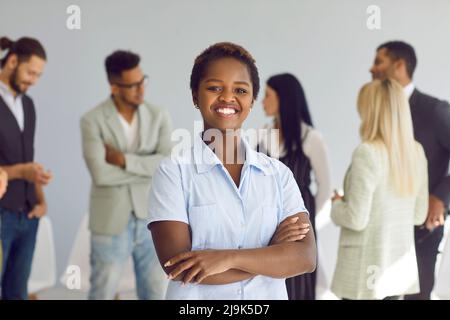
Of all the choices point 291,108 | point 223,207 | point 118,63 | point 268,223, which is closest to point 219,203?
point 223,207

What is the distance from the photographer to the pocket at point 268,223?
1609 mm

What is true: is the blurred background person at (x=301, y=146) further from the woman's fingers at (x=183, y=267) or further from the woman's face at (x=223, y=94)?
the woman's fingers at (x=183, y=267)

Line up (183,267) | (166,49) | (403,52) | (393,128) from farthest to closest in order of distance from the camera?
1. (403,52)
2. (166,49)
3. (393,128)
4. (183,267)

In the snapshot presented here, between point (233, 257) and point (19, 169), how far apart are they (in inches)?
92.9

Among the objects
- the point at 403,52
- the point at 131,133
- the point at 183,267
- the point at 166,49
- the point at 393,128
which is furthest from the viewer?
the point at 403,52

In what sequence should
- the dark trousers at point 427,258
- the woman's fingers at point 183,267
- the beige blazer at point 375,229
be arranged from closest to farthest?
1. the woman's fingers at point 183,267
2. the beige blazer at point 375,229
3. the dark trousers at point 427,258

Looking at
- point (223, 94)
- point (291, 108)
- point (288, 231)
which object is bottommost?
point (288, 231)

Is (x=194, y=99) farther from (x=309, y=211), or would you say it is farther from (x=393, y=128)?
(x=309, y=211)

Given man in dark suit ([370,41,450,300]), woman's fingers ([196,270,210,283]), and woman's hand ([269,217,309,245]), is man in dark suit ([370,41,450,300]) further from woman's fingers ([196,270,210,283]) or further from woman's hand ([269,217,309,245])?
woman's fingers ([196,270,210,283])

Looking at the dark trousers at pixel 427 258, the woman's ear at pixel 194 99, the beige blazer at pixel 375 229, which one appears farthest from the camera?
the dark trousers at pixel 427 258

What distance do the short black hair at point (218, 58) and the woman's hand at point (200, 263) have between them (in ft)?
1.38

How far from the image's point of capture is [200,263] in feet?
5.09

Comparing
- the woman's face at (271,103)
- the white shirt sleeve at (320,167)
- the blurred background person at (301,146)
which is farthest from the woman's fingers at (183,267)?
the white shirt sleeve at (320,167)

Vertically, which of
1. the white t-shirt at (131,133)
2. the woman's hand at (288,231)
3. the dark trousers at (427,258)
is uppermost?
the white t-shirt at (131,133)
